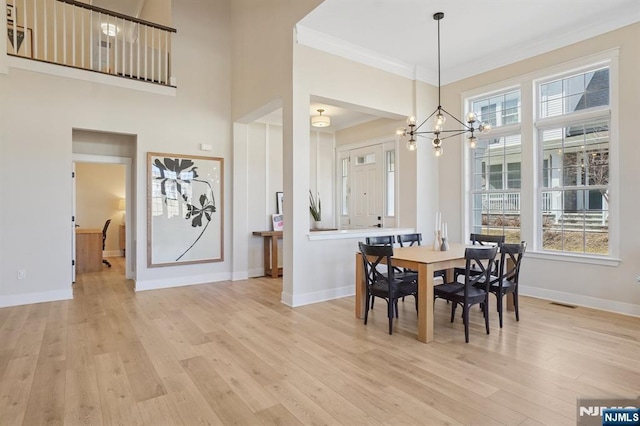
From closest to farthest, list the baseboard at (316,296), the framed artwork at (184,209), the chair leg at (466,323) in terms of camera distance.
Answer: the chair leg at (466,323) → the baseboard at (316,296) → the framed artwork at (184,209)

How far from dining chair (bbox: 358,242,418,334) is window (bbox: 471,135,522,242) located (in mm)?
2427

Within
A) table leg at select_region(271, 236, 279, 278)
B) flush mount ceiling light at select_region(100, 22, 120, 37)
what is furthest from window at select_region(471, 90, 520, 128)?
flush mount ceiling light at select_region(100, 22, 120, 37)

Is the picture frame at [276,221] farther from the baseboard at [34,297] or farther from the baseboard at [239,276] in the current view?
the baseboard at [34,297]

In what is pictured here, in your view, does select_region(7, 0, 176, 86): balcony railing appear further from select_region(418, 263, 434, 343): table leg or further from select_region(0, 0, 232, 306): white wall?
select_region(418, 263, 434, 343): table leg

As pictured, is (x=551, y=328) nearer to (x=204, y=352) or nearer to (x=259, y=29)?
(x=204, y=352)

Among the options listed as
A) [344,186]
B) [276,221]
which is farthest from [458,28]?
[276,221]

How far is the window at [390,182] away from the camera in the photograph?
6.59 m

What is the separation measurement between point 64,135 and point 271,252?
367 centimetres

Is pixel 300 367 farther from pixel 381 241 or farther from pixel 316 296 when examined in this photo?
pixel 381 241

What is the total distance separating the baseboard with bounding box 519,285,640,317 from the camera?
4.10 meters

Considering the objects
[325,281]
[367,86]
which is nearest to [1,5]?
[367,86]

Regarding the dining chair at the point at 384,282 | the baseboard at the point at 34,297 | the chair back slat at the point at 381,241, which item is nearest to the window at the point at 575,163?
the chair back slat at the point at 381,241

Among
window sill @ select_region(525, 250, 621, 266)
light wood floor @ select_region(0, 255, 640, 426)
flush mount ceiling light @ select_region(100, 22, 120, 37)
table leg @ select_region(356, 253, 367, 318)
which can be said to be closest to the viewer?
light wood floor @ select_region(0, 255, 640, 426)

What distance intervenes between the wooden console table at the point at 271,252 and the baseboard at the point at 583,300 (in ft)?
13.2
